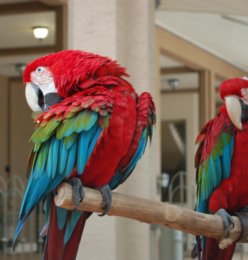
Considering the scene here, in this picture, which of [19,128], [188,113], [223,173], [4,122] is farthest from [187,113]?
[223,173]

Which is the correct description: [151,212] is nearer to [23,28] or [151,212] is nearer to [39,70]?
[39,70]

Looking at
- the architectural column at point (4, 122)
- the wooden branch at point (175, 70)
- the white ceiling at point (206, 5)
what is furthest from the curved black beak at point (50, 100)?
the architectural column at point (4, 122)

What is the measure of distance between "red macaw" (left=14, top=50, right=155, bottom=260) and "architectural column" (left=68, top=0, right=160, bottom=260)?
954 millimetres

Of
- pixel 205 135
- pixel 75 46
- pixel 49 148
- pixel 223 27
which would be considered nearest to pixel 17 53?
pixel 223 27

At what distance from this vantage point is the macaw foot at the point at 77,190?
3.17 ft

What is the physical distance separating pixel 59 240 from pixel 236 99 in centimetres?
66

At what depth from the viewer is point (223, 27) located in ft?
13.0

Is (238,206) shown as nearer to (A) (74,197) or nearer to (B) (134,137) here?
(B) (134,137)

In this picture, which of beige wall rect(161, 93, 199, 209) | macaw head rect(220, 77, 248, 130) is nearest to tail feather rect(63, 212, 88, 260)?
macaw head rect(220, 77, 248, 130)

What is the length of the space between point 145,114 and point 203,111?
385 centimetres

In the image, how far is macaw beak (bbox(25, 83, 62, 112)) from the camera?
42.9 inches

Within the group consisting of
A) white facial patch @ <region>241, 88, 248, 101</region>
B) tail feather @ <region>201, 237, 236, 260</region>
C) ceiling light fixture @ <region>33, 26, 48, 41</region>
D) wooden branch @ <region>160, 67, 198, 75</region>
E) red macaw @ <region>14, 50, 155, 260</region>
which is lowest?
tail feather @ <region>201, 237, 236, 260</region>

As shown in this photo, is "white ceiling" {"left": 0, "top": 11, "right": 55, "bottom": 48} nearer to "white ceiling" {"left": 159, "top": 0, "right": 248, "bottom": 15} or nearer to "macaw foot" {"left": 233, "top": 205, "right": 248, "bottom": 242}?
"white ceiling" {"left": 159, "top": 0, "right": 248, "bottom": 15}

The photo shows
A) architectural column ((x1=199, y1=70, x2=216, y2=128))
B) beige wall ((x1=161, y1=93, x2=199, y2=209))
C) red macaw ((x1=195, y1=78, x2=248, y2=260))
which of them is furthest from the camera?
beige wall ((x1=161, y1=93, x2=199, y2=209))
